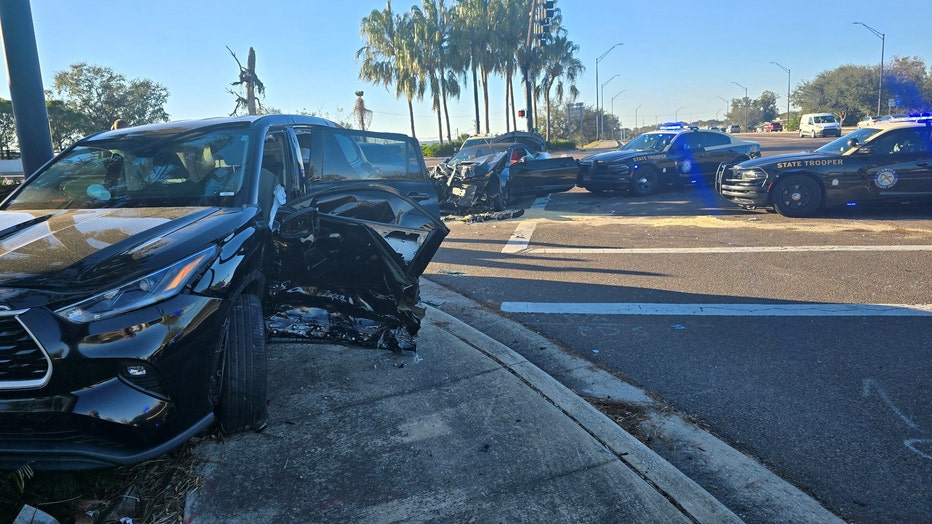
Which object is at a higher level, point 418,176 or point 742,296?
point 418,176

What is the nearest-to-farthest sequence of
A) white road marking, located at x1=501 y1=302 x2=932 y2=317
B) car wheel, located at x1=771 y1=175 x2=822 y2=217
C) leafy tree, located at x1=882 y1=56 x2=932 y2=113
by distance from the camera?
white road marking, located at x1=501 y1=302 x2=932 y2=317 < car wheel, located at x1=771 y1=175 x2=822 y2=217 < leafy tree, located at x1=882 y1=56 x2=932 y2=113

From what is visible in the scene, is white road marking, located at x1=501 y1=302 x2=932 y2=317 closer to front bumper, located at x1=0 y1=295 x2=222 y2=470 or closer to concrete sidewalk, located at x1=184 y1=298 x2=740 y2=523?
concrete sidewalk, located at x1=184 y1=298 x2=740 y2=523

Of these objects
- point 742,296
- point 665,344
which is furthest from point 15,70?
point 742,296

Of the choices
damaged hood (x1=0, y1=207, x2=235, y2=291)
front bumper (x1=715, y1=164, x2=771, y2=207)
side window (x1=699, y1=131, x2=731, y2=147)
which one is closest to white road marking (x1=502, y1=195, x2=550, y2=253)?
front bumper (x1=715, y1=164, x2=771, y2=207)

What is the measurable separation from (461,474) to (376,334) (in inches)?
69.4

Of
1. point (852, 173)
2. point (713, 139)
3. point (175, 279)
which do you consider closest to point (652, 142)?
point (713, 139)

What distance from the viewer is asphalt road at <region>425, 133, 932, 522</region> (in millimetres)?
3402

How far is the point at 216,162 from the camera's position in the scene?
416 cm

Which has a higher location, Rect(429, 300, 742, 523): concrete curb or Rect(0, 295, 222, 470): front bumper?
Rect(0, 295, 222, 470): front bumper

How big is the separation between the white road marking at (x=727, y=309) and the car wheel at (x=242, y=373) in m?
3.25

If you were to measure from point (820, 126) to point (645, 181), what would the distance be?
37.5 metres

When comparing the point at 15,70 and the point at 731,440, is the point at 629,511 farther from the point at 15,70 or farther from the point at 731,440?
the point at 15,70

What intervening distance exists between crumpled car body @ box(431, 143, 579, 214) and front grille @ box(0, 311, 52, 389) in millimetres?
10624

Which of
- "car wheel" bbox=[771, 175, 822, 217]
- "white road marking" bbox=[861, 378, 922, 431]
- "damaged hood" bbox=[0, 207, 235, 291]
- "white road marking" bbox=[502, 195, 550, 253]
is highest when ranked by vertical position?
"damaged hood" bbox=[0, 207, 235, 291]
